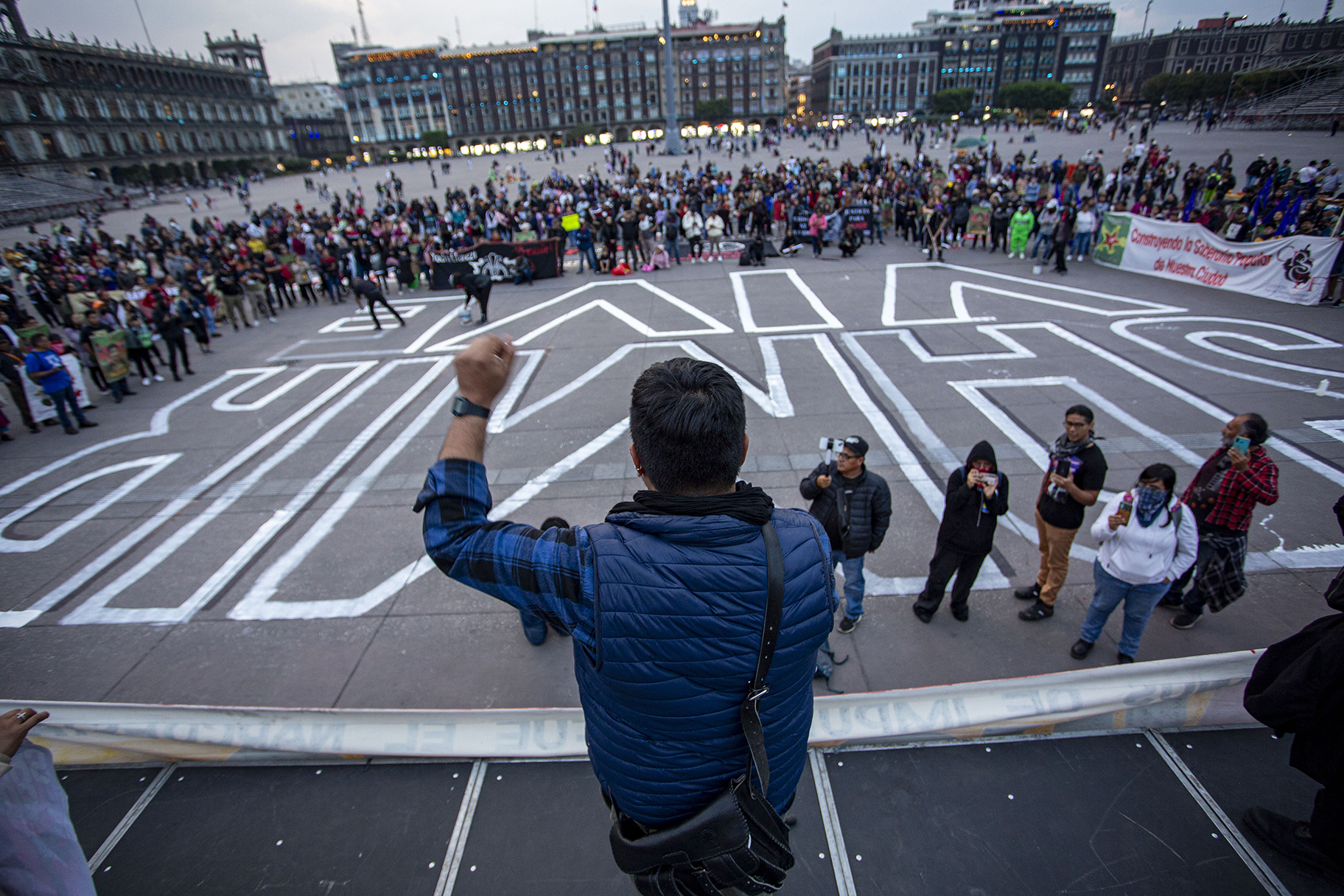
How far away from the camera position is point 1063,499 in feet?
15.6

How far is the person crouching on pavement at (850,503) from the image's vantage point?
179 inches

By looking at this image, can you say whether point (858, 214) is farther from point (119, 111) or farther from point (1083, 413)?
point (119, 111)

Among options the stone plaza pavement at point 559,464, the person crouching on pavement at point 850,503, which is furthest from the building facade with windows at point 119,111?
the person crouching on pavement at point 850,503

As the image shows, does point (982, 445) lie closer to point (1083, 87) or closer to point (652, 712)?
point (652, 712)

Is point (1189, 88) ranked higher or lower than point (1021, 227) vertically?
higher

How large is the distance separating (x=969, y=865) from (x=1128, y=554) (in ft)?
7.93

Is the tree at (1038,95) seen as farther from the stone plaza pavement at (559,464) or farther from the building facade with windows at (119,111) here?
the building facade with windows at (119,111)

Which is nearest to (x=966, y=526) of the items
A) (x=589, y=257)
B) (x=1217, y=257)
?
(x=1217, y=257)

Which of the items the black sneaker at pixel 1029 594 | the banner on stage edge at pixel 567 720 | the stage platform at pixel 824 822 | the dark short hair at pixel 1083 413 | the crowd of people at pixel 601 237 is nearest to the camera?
the stage platform at pixel 824 822

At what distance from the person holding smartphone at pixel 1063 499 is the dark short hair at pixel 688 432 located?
4012mm

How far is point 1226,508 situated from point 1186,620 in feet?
3.23

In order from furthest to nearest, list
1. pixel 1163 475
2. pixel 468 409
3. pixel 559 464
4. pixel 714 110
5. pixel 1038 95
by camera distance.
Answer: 1. pixel 714 110
2. pixel 1038 95
3. pixel 559 464
4. pixel 1163 475
5. pixel 468 409

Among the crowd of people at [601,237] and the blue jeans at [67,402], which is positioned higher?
the crowd of people at [601,237]

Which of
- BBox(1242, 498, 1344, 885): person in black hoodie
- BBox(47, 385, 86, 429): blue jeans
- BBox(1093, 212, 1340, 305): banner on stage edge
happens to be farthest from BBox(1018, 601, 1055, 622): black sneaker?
BBox(47, 385, 86, 429): blue jeans
